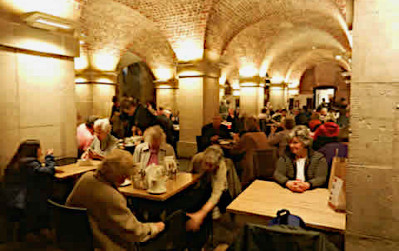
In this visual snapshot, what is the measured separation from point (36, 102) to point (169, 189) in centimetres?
233

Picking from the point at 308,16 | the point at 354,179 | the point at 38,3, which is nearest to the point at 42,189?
the point at 38,3

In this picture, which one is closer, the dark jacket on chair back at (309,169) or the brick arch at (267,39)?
the dark jacket on chair back at (309,169)

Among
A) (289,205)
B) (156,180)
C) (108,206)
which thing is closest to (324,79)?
→ (289,205)

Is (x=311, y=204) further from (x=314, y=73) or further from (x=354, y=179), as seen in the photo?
(x=314, y=73)

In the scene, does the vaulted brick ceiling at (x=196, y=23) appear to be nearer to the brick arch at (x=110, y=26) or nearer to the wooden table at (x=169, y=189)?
the brick arch at (x=110, y=26)

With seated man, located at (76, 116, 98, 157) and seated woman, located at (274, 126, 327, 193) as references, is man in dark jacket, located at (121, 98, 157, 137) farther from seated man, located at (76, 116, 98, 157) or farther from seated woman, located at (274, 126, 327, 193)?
seated woman, located at (274, 126, 327, 193)

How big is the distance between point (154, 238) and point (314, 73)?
78.6 feet

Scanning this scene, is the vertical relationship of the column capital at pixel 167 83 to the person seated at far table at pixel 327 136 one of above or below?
above

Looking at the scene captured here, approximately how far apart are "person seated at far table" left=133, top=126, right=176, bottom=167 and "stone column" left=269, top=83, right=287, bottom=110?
Result: 15156mm

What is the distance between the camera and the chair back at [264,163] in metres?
4.08

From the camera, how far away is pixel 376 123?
187 cm

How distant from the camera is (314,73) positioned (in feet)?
77.2

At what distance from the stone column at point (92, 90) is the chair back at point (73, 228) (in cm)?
825

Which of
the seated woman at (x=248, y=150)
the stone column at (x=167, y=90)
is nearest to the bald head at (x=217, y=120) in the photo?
the seated woman at (x=248, y=150)
